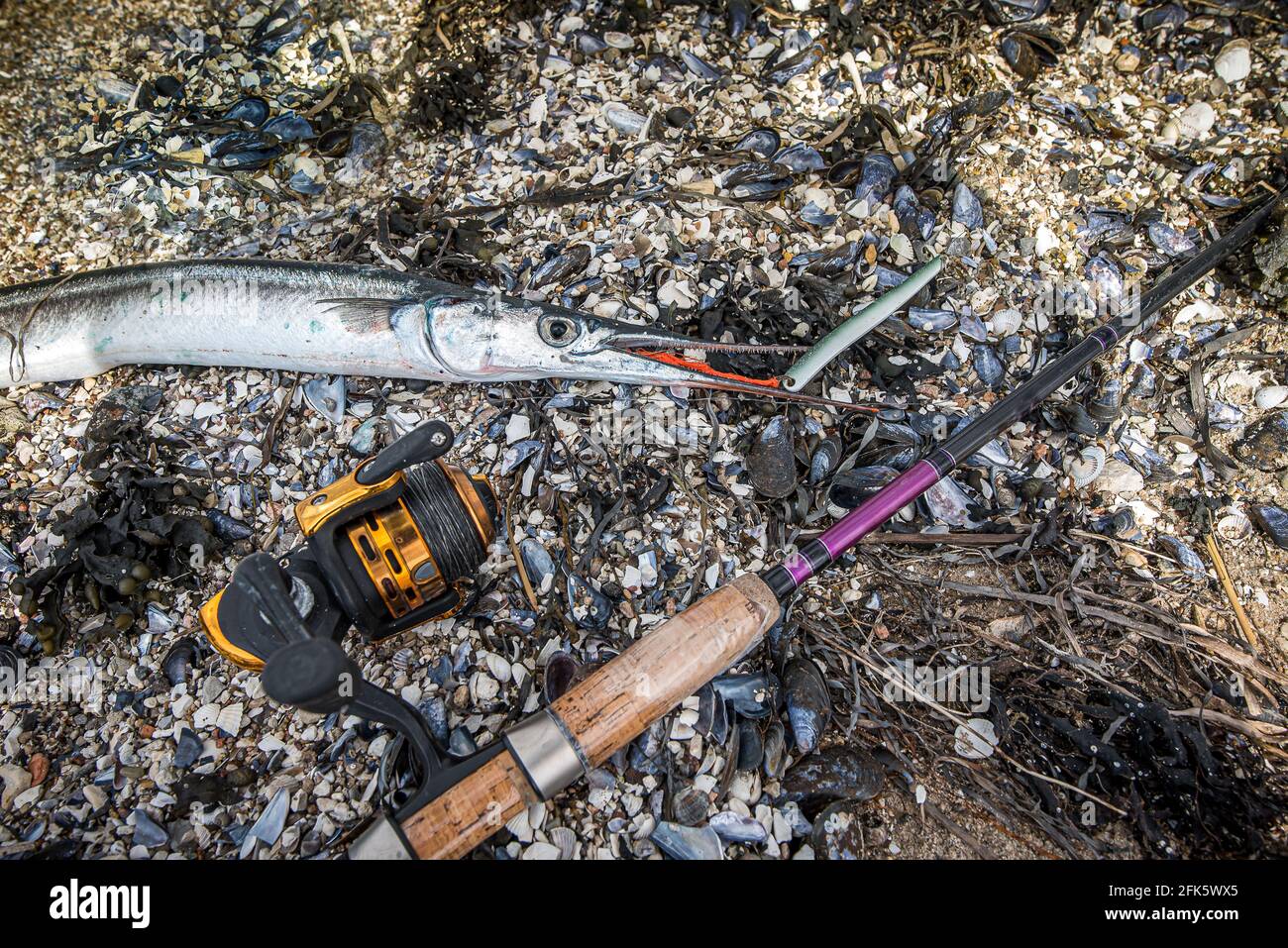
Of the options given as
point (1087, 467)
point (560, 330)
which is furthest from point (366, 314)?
point (1087, 467)

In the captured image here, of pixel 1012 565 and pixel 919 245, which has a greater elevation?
pixel 919 245

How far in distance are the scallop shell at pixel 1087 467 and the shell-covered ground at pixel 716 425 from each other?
0.01 meters

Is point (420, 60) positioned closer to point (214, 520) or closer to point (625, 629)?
point (214, 520)

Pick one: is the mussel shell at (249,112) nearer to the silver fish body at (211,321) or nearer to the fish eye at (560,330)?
the silver fish body at (211,321)

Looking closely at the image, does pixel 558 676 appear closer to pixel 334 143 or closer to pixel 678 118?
pixel 678 118

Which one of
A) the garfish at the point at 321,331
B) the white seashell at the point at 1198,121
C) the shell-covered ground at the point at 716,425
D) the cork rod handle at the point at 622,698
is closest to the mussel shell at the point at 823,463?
the shell-covered ground at the point at 716,425

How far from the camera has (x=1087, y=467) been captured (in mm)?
2859

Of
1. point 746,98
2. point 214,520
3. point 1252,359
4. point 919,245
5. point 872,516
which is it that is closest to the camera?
point 872,516

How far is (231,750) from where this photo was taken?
2387 millimetres

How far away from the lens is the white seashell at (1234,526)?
2.77 meters

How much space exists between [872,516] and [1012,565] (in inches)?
30.4

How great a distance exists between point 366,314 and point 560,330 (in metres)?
0.87

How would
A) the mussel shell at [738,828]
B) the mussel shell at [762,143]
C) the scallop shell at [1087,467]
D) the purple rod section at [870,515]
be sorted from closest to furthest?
the mussel shell at [738,828], the purple rod section at [870,515], the scallop shell at [1087,467], the mussel shell at [762,143]

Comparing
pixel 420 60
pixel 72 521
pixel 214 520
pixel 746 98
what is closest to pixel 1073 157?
pixel 746 98
